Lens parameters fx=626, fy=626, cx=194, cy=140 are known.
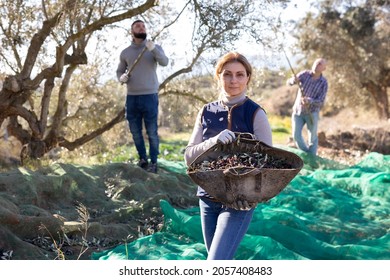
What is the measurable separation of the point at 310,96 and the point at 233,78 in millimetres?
6809

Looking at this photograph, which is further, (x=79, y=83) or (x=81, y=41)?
(x=79, y=83)

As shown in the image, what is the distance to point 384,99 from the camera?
76.5 feet

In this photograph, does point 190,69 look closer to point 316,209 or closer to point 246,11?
point 246,11

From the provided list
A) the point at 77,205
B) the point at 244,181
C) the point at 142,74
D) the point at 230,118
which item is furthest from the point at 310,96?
the point at 244,181

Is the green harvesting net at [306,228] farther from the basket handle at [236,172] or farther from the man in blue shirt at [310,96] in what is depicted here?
the man in blue shirt at [310,96]

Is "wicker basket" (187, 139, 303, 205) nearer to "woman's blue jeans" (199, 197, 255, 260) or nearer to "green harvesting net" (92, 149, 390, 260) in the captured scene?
"woman's blue jeans" (199, 197, 255, 260)

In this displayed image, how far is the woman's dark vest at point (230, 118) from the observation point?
394cm

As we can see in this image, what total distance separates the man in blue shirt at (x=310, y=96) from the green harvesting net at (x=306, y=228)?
1.91 meters

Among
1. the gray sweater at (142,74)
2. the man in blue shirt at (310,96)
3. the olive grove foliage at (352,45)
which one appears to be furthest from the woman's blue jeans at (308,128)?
the olive grove foliage at (352,45)

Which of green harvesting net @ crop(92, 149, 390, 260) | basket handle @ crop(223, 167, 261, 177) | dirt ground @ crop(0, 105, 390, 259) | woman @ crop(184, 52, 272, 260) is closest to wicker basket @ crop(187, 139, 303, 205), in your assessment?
basket handle @ crop(223, 167, 261, 177)

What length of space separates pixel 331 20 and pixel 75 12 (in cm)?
1581

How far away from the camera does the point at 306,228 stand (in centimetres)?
605

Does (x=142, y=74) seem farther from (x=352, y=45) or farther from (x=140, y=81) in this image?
(x=352, y=45)

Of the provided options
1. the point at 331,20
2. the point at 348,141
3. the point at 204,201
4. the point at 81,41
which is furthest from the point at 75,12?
the point at 331,20
